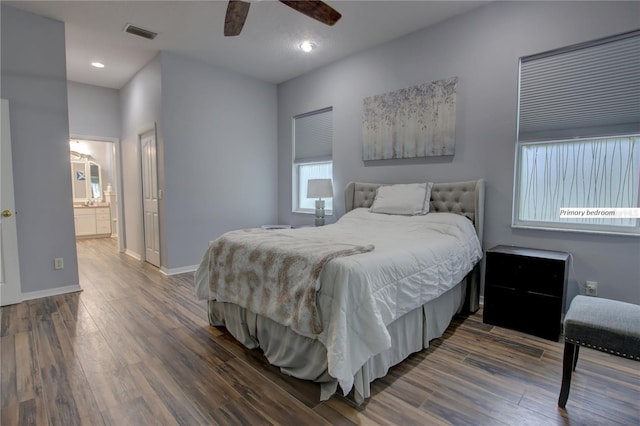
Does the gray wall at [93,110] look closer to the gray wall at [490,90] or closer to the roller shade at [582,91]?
the gray wall at [490,90]

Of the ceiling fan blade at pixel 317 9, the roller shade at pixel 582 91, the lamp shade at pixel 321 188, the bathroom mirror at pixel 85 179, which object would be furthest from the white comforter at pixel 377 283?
the bathroom mirror at pixel 85 179

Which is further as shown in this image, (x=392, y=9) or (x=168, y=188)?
(x=168, y=188)

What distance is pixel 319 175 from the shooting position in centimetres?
500

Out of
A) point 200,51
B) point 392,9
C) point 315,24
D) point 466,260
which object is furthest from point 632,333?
point 200,51

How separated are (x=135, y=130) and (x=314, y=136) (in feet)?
9.58

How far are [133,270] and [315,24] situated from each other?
4103 millimetres

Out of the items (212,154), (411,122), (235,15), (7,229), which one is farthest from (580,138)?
(7,229)

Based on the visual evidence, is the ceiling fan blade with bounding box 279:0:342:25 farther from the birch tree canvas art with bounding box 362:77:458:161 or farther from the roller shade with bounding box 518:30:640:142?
the roller shade with bounding box 518:30:640:142

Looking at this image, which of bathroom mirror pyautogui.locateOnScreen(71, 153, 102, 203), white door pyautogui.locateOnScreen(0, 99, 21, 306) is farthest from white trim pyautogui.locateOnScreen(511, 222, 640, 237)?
bathroom mirror pyautogui.locateOnScreen(71, 153, 102, 203)

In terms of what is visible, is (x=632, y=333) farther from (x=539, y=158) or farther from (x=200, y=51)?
(x=200, y=51)

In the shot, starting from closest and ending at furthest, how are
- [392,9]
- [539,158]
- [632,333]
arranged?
[632,333] < [539,158] < [392,9]

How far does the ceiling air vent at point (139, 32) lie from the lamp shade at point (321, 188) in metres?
2.60

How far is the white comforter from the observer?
160 cm

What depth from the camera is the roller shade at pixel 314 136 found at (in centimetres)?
469
